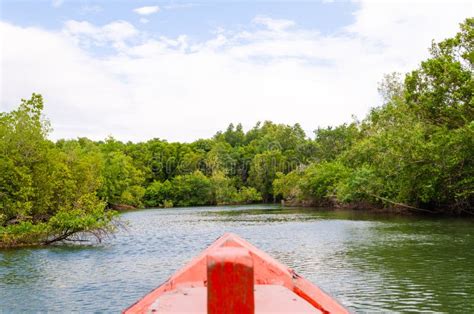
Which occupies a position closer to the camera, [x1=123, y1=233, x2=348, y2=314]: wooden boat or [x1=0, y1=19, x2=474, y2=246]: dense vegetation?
[x1=123, y1=233, x2=348, y2=314]: wooden boat

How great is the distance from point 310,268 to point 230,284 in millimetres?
15204

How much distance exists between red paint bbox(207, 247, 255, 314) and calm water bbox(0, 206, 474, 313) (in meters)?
9.65

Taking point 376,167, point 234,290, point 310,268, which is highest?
point 376,167

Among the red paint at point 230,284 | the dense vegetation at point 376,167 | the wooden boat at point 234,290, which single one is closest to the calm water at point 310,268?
the dense vegetation at point 376,167

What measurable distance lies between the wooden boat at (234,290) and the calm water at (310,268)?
27.7ft

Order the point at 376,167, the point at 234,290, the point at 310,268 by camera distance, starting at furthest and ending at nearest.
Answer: the point at 376,167
the point at 310,268
the point at 234,290

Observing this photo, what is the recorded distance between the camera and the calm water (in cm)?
1220

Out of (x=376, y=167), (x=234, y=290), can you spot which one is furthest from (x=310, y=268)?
(x=376, y=167)

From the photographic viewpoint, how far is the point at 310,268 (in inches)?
657

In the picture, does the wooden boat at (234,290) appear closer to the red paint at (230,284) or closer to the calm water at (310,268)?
the red paint at (230,284)

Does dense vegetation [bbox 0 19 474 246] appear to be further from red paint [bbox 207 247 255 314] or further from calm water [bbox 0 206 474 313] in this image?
red paint [bbox 207 247 255 314]

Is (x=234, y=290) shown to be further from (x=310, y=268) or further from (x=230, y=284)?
(x=310, y=268)

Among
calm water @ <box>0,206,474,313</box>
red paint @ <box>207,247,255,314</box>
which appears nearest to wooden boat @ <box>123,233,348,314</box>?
red paint @ <box>207,247,255,314</box>

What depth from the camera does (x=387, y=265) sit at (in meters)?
16.6
